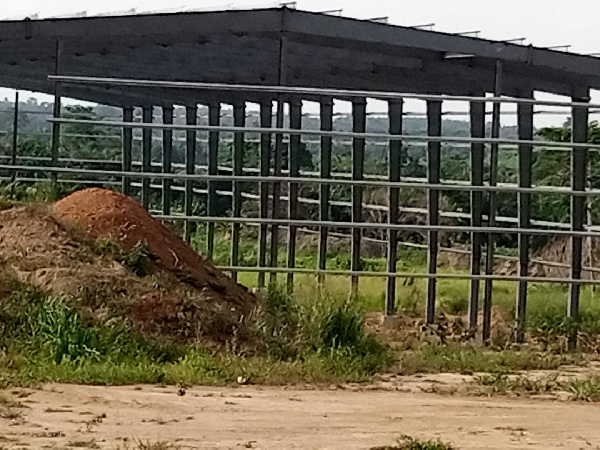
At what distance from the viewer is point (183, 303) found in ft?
31.8

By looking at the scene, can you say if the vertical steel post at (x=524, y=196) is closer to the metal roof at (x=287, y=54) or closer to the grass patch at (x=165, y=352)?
the metal roof at (x=287, y=54)

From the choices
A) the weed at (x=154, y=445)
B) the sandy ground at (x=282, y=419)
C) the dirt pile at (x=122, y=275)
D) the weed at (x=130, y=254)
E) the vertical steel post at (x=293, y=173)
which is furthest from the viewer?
the vertical steel post at (x=293, y=173)

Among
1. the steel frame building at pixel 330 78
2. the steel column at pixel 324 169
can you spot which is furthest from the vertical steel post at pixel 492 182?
the steel column at pixel 324 169

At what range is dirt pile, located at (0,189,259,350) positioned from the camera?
9.46 metres

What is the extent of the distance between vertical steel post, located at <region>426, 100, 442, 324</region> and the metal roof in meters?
0.46

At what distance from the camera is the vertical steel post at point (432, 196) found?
13.4 metres

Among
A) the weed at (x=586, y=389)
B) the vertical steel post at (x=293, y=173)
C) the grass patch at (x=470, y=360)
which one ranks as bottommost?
the weed at (x=586, y=389)

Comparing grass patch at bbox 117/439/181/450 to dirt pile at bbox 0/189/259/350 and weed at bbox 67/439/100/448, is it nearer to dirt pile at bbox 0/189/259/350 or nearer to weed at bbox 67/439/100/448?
weed at bbox 67/439/100/448

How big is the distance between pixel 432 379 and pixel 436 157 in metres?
5.15

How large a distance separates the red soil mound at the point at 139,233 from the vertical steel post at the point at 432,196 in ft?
10.2

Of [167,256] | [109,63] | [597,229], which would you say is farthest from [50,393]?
[109,63]

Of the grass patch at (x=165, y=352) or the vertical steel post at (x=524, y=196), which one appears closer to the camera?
the grass patch at (x=165, y=352)

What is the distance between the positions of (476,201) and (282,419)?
6298 mm

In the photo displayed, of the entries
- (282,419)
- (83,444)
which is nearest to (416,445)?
(282,419)
